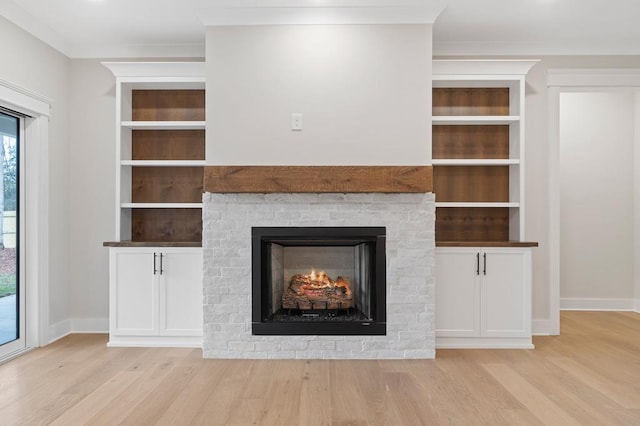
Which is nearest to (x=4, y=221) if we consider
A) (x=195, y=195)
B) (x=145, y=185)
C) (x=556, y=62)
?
(x=145, y=185)

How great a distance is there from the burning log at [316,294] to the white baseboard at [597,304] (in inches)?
122

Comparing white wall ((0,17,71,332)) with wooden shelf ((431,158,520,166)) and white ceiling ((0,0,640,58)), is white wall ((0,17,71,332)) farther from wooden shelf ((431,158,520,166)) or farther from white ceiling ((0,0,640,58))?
wooden shelf ((431,158,520,166))

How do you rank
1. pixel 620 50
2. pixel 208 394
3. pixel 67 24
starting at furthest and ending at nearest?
pixel 620 50 → pixel 67 24 → pixel 208 394

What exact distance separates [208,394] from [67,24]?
3114mm

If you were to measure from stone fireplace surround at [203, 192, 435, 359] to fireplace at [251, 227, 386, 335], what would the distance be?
0.20 feet

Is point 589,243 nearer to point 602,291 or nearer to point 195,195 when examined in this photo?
point 602,291

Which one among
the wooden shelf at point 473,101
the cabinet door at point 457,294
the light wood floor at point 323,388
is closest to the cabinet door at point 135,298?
the light wood floor at point 323,388

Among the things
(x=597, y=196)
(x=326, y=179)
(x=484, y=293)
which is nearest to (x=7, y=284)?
(x=326, y=179)

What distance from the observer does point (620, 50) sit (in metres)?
4.63

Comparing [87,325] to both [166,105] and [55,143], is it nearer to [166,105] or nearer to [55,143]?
[55,143]

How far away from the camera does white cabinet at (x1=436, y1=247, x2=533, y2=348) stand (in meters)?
4.15

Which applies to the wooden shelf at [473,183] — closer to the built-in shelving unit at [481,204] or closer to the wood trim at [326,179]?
the built-in shelving unit at [481,204]

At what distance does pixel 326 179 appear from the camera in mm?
3850

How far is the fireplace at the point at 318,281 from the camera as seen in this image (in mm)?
3887
